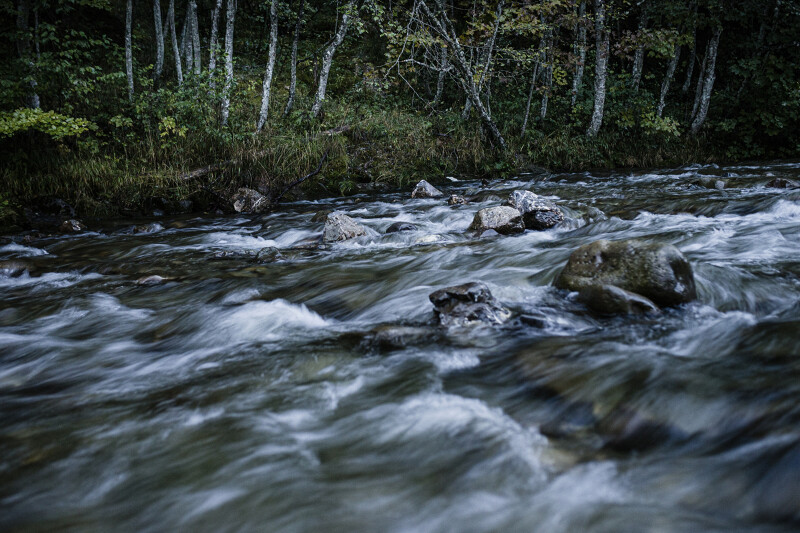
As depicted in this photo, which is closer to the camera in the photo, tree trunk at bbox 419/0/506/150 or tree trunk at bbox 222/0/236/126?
tree trunk at bbox 222/0/236/126

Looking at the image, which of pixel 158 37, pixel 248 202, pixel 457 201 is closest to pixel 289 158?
pixel 248 202

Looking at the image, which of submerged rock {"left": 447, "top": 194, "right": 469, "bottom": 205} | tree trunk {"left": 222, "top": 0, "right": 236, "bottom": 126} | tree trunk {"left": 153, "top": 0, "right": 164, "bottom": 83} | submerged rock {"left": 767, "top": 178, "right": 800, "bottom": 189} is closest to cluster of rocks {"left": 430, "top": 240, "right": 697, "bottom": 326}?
submerged rock {"left": 447, "top": 194, "right": 469, "bottom": 205}

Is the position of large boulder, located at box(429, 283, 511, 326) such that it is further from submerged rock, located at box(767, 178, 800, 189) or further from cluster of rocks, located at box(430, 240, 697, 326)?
submerged rock, located at box(767, 178, 800, 189)

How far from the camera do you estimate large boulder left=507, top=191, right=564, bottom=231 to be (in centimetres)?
671

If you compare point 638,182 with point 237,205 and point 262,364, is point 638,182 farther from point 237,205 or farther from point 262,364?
point 262,364

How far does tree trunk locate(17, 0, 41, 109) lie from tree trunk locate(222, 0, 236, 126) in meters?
3.29

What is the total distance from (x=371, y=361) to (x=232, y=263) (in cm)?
332

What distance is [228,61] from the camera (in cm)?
1034

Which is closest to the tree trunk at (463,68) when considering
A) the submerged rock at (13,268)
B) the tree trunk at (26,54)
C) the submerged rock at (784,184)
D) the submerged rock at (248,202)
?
the submerged rock at (248,202)

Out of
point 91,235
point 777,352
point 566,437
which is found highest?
point 777,352

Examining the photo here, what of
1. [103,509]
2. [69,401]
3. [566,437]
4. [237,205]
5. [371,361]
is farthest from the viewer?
[237,205]

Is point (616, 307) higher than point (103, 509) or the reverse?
higher

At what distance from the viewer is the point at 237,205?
9492 millimetres

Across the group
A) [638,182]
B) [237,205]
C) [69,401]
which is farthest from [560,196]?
[69,401]
